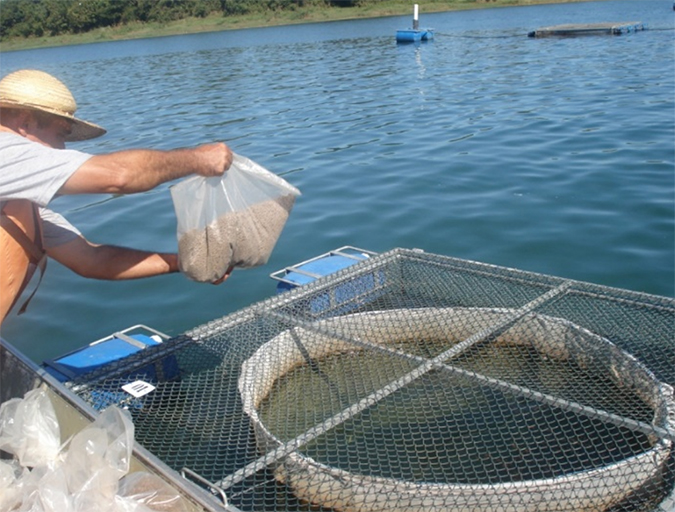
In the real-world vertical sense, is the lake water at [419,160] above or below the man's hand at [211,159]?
below

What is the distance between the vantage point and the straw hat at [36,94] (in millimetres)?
2781

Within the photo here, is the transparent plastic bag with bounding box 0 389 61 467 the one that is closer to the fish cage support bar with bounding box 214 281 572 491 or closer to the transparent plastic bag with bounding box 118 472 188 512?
the transparent plastic bag with bounding box 118 472 188 512

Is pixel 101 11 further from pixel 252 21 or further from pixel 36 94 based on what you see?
pixel 36 94

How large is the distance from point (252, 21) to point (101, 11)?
1139 centimetres

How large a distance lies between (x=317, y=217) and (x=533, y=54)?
52.8 feet

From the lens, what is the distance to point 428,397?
12.5 ft

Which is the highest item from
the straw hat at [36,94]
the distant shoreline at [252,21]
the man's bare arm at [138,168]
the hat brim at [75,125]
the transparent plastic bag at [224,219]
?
the distant shoreline at [252,21]

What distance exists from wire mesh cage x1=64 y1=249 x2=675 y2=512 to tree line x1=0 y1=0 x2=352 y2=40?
51797mm

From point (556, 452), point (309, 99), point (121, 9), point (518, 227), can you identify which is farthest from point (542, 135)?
point (121, 9)

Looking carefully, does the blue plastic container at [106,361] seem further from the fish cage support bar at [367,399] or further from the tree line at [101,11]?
the tree line at [101,11]

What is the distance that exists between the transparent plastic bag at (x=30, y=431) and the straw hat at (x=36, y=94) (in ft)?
3.84

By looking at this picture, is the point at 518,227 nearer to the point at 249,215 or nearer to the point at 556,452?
the point at 556,452

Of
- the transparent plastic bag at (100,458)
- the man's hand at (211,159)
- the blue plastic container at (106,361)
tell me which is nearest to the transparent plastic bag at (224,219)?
the man's hand at (211,159)

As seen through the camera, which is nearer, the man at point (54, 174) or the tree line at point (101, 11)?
the man at point (54, 174)
